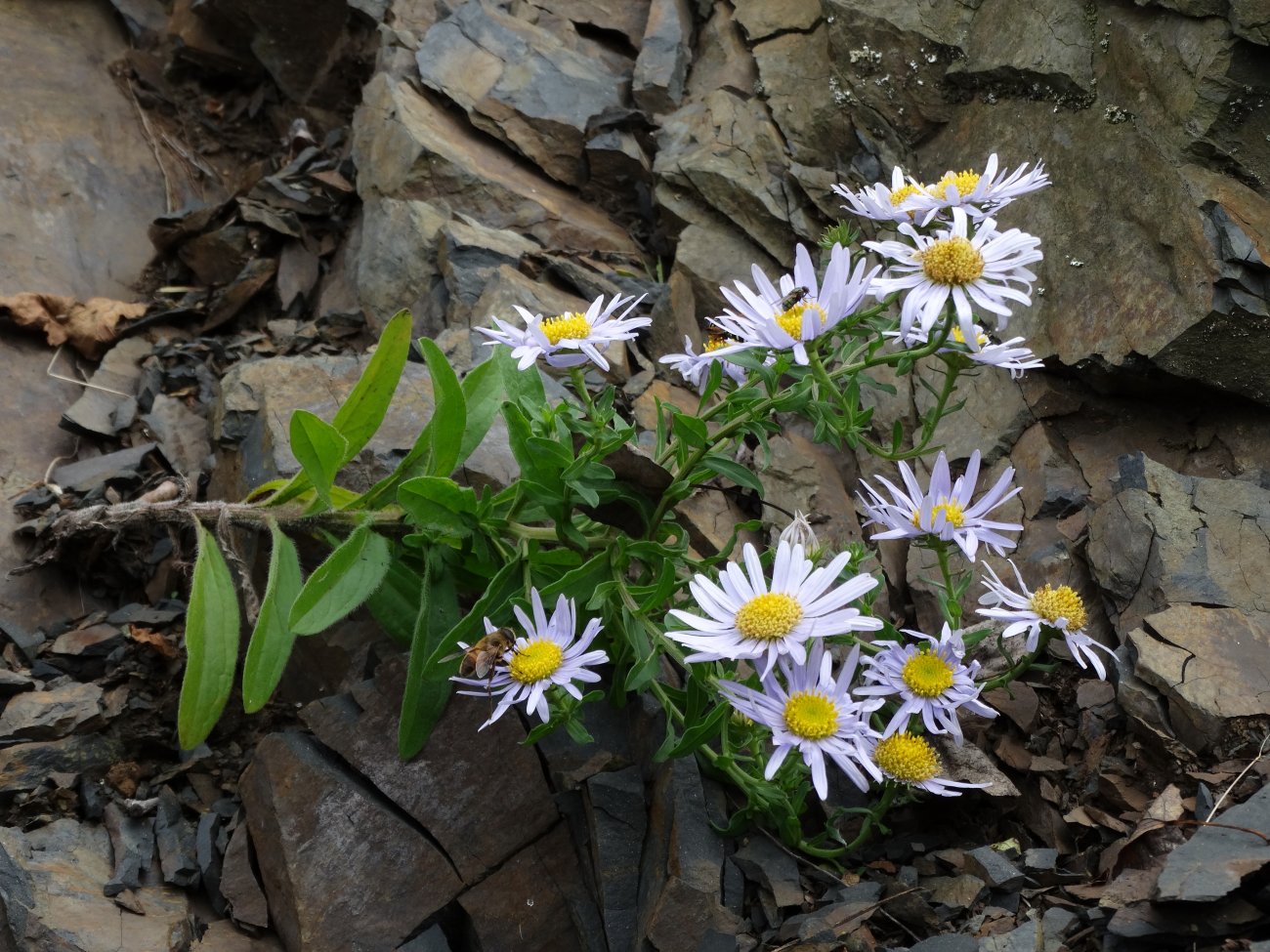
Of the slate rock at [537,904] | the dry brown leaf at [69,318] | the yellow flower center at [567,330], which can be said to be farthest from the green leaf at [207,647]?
the dry brown leaf at [69,318]

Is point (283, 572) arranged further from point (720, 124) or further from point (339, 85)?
point (339, 85)

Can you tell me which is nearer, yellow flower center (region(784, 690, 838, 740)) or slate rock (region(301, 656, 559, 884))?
yellow flower center (region(784, 690, 838, 740))

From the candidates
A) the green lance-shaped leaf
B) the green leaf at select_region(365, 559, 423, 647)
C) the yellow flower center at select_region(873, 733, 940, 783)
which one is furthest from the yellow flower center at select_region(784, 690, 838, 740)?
the green lance-shaped leaf

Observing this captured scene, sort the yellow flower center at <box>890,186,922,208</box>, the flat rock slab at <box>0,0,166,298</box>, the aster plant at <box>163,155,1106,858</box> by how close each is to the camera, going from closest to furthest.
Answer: the aster plant at <box>163,155,1106,858</box> → the yellow flower center at <box>890,186,922,208</box> → the flat rock slab at <box>0,0,166,298</box>

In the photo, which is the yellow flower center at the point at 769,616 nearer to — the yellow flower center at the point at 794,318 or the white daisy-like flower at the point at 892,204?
the yellow flower center at the point at 794,318

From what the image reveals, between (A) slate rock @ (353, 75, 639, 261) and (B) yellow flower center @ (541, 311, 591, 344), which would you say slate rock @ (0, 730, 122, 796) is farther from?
(A) slate rock @ (353, 75, 639, 261)

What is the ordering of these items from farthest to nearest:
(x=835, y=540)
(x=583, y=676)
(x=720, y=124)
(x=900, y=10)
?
(x=720, y=124)
(x=900, y=10)
(x=835, y=540)
(x=583, y=676)

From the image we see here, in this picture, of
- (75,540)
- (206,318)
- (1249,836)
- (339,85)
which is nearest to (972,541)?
(1249,836)
